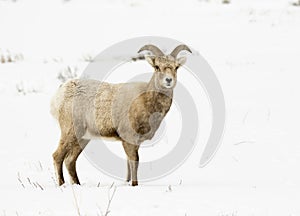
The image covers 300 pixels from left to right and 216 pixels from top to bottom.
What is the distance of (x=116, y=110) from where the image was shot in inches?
251

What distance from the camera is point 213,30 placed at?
48.7ft

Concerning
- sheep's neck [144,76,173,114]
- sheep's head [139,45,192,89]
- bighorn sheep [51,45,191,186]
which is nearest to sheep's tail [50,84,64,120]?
bighorn sheep [51,45,191,186]

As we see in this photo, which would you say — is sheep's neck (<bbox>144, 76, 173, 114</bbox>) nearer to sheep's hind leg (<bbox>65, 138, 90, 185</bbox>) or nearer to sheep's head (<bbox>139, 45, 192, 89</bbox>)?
sheep's head (<bbox>139, 45, 192, 89</bbox>)

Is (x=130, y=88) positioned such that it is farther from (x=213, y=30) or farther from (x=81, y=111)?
(x=213, y=30)

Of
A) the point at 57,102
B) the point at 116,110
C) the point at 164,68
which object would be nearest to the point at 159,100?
the point at 164,68

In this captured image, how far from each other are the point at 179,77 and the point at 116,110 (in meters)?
4.86

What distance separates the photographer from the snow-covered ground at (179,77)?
190 inches

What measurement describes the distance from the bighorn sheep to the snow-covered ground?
1.53 ft

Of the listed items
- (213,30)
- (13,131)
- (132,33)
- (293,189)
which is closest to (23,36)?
(132,33)

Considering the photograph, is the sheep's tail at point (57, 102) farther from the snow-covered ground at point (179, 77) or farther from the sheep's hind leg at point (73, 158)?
the snow-covered ground at point (179, 77)

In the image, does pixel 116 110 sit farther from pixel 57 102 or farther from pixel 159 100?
pixel 57 102

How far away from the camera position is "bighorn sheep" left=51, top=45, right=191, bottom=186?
20.2 ft

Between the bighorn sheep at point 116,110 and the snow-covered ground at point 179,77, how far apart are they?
1.53 ft

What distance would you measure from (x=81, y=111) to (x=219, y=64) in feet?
20.1
